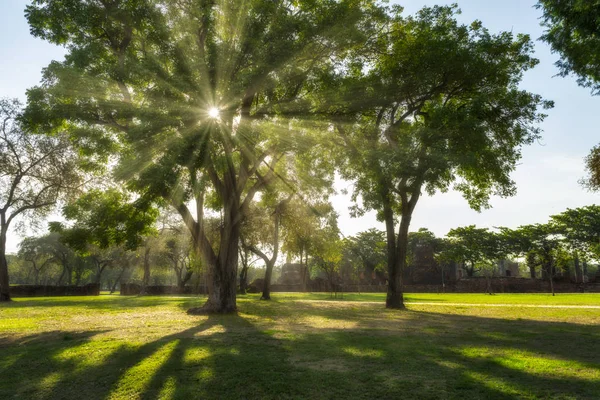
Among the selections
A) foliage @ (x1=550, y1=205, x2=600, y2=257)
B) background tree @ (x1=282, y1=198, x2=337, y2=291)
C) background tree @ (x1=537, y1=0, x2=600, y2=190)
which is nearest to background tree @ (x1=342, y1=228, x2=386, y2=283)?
foliage @ (x1=550, y1=205, x2=600, y2=257)

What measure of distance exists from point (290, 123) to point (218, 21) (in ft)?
17.9

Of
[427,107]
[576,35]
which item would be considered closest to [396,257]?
[427,107]

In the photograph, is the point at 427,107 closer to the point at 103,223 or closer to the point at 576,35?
the point at 576,35

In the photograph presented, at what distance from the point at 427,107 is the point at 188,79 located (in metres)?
13.3

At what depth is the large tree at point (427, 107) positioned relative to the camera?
1655cm

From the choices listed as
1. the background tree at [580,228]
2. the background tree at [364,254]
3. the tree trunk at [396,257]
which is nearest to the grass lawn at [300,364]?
the tree trunk at [396,257]

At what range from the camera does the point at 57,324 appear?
14.4 metres

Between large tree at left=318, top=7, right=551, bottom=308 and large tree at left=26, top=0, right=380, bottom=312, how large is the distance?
7.62ft

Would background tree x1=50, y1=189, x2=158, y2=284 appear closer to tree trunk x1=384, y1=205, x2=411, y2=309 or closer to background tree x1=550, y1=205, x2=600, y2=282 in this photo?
tree trunk x1=384, y1=205, x2=411, y2=309

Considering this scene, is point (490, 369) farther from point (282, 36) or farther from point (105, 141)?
point (105, 141)

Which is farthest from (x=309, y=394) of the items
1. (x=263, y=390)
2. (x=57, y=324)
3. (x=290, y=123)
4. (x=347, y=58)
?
(x=347, y=58)

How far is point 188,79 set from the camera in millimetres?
14984

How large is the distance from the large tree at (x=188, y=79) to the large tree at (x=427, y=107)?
2.32 meters

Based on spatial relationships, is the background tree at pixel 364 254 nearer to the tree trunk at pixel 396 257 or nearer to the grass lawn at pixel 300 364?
the tree trunk at pixel 396 257
